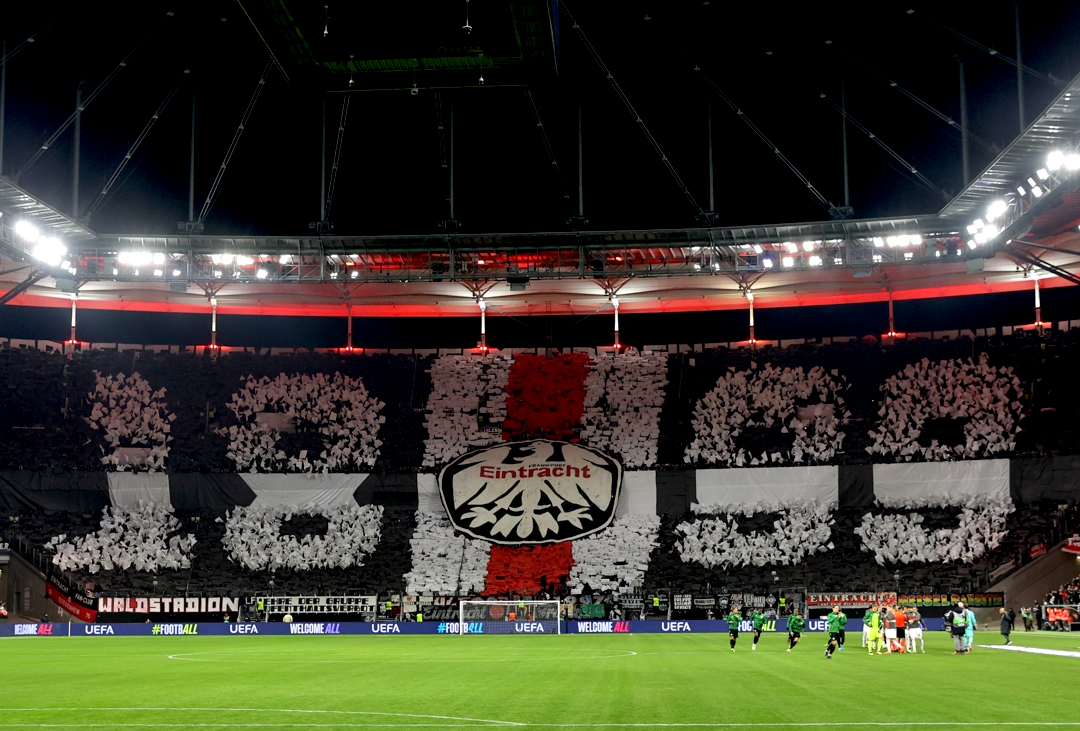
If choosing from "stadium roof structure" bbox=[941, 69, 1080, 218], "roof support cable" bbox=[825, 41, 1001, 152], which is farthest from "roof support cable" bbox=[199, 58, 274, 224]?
"stadium roof structure" bbox=[941, 69, 1080, 218]

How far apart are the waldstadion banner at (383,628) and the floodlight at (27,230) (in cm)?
1503

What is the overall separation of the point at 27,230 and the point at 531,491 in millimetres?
23122

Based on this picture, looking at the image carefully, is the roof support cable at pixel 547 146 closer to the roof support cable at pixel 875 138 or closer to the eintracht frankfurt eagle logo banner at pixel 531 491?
the roof support cable at pixel 875 138

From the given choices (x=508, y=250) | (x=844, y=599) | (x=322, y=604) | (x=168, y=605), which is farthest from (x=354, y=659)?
(x=844, y=599)

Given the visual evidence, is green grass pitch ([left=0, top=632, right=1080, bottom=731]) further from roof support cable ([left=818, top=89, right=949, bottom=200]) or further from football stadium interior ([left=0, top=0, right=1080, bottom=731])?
roof support cable ([left=818, top=89, right=949, bottom=200])

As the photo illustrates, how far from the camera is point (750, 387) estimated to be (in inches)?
1960

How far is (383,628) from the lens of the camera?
135 ft

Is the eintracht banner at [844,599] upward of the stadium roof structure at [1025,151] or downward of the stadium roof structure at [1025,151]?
downward

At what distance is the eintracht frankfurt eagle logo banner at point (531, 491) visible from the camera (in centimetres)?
4641

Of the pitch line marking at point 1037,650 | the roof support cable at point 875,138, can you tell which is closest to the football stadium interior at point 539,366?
the roof support cable at point 875,138

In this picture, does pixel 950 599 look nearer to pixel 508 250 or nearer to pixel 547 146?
pixel 508 250

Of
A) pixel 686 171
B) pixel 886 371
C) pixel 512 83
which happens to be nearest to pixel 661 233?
pixel 686 171

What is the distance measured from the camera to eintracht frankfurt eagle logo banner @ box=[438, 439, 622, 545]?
152 ft

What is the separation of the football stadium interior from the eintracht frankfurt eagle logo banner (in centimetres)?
17
